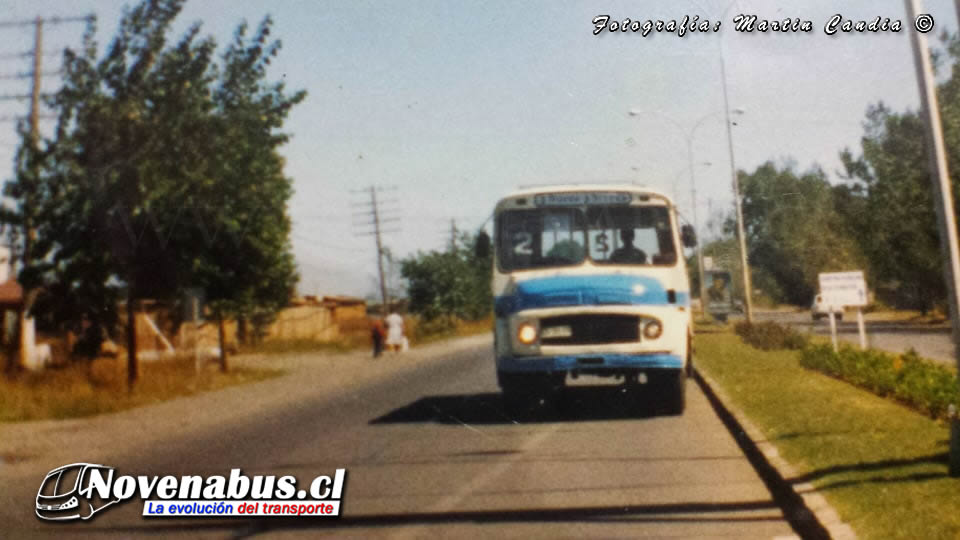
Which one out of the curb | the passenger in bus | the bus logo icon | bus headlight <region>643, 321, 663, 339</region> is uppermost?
the passenger in bus

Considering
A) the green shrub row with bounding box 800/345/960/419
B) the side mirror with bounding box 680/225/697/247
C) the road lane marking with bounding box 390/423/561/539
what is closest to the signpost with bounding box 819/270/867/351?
the green shrub row with bounding box 800/345/960/419

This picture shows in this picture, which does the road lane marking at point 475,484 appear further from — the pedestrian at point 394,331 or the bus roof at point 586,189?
the pedestrian at point 394,331

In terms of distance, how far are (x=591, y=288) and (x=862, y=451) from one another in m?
4.46

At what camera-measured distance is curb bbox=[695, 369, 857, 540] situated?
245 inches

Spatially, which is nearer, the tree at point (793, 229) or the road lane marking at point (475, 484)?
the road lane marking at point (475, 484)

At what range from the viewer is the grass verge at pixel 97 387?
18297 mm

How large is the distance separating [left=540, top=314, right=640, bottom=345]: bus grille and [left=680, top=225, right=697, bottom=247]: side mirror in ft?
5.50

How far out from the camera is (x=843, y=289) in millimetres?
18391

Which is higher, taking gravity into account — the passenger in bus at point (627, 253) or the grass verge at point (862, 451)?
the passenger in bus at point (627, 253)

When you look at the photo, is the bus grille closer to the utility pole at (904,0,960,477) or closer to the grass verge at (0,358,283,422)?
the utility pole at (904,0,960,477)

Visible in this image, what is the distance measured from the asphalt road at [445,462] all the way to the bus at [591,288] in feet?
2.47

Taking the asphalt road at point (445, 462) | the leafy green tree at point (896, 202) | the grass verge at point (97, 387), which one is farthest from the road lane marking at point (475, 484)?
the leafy green tree at point (896, 202)

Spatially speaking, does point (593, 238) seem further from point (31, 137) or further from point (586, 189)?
point (31, 137)

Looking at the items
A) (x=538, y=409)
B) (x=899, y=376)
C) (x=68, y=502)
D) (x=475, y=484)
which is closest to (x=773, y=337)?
(x=899, y=376)
